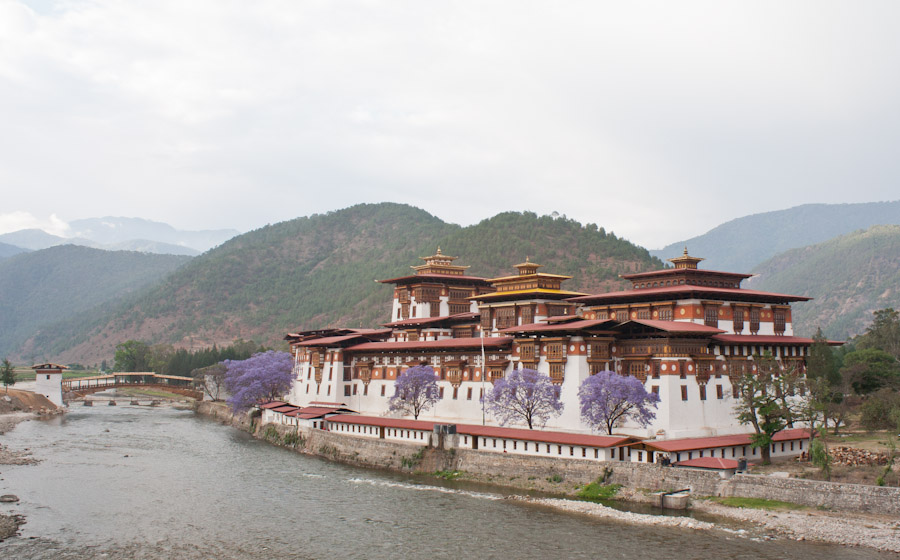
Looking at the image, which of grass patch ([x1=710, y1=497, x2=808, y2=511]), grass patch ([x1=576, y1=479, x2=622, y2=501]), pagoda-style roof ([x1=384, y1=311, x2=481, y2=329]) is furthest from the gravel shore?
pagoda-style roof ([x1=384, y1=311, x2=481, y2=329])

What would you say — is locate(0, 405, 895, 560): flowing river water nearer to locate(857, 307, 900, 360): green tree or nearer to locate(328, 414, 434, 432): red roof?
locate(328, 414, 434, 432): red roof

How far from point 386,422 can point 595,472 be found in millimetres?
23620

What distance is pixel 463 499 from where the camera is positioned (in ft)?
171

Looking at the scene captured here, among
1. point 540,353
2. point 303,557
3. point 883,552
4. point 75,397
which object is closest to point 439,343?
point 540,353

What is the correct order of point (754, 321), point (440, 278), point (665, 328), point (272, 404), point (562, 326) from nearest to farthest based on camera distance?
point (665, 328) → point (562, 326) → point (754, 321) → point (272, 404) → point (440, 278)

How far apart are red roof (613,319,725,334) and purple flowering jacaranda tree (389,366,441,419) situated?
20351 mm

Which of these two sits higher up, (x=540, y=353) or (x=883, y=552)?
(x=540, y=353)

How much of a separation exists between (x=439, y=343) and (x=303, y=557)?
128 ft

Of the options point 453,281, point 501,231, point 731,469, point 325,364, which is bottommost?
point 731,469

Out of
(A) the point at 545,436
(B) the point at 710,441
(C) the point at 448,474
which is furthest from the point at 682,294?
(C) the point at 448,474

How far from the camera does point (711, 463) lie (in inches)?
1976

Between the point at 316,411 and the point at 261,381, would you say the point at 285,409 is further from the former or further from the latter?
the point at 261,381

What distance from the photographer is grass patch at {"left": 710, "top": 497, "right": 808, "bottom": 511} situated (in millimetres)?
44188

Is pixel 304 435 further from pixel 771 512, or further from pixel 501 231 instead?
pixel 501 231
